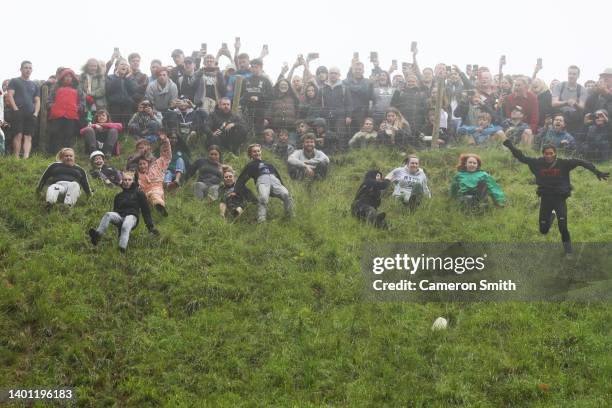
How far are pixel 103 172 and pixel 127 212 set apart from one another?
112 inches

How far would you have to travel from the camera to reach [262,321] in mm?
13273

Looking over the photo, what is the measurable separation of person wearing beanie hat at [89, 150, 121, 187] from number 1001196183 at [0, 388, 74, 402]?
560cm

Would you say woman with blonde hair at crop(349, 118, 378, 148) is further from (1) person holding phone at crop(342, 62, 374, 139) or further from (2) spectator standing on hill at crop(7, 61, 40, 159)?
(2) spectator standing on hill at crop(7, 61, 40, 159)

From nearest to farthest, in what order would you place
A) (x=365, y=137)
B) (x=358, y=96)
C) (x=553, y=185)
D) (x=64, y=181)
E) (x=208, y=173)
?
(x=553, y=185) < (x=64, y=181) < (x=208, y=173) < (x=365, y=137) < (x=358, y=96)

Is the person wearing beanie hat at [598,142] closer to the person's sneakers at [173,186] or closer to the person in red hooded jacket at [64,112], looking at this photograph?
the person's sneakers at [173,186]

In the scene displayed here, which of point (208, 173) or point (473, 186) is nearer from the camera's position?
point (473, 186)

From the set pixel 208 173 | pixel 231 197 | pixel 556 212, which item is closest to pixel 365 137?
pixel 208 173

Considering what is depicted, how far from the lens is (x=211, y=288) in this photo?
13781 millimetres

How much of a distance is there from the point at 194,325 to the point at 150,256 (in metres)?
1.81

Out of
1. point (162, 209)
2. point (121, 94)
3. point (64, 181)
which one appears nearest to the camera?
point (64, 181)

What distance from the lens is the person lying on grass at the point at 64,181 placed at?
1515cm

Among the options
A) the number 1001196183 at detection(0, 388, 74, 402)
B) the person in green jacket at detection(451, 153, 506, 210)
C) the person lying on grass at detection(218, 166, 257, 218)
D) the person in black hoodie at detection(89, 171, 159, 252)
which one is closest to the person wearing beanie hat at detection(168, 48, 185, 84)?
the person lying on grass at detection(218, 166, 257, 218)

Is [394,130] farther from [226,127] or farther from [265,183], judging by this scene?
[265,183]

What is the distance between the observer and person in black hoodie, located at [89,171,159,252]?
13.9 metres
